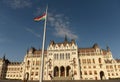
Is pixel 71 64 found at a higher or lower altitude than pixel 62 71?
higher

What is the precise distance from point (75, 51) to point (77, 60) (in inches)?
248

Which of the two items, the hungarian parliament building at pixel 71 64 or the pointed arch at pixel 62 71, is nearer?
the hungarian parliament building at pixel 71 64

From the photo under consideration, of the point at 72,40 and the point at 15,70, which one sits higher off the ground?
the point at 72,40

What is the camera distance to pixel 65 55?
82.7 meters

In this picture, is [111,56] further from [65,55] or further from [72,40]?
[65,55]

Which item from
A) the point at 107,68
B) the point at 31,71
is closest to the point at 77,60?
the point at 107,68

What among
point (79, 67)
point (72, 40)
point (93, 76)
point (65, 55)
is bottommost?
point (93, 76)

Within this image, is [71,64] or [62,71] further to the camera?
[62,71]

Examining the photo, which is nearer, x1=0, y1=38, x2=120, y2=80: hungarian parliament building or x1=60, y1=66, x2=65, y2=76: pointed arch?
x1=0, y1=38, x2=120, y2=80: hungarian parliament building

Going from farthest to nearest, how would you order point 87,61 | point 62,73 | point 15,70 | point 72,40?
1. point 15,70
2. point 72,40
3. point 87,61
4. point 62,73

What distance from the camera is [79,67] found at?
82.4 m

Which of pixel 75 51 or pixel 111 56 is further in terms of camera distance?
pixel 111 56

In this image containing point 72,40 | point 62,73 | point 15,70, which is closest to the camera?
point 62,73

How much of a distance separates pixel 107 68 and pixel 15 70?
235 feet
